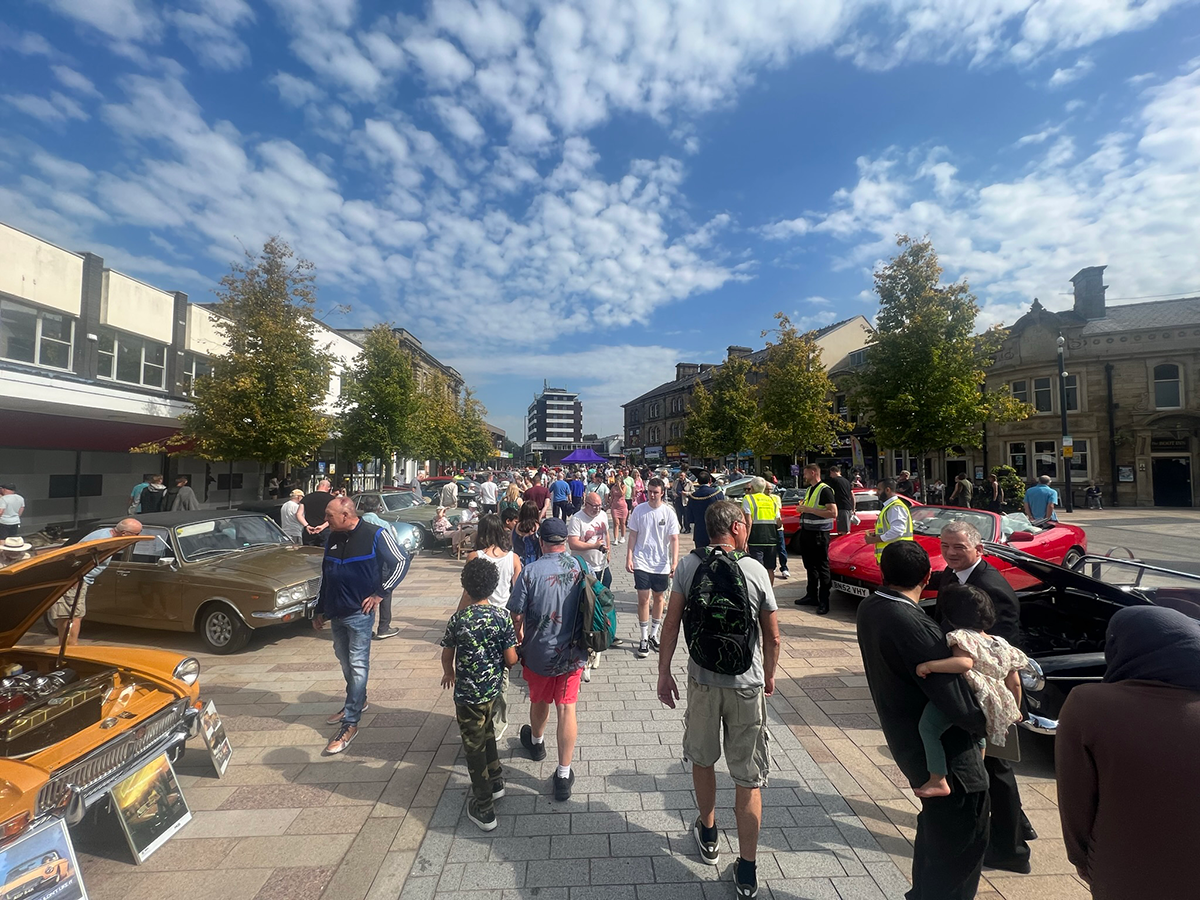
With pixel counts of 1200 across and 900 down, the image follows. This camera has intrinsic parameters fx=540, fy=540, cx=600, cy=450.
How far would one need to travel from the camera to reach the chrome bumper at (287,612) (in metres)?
5.85

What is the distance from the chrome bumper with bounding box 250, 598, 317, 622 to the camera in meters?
5.85

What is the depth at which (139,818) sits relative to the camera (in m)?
2.79

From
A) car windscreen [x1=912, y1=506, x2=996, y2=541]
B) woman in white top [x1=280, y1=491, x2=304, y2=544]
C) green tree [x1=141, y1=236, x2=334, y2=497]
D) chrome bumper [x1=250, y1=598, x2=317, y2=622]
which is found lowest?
chrome bumper [x1=250, y1=598, x2=317, y2=622]

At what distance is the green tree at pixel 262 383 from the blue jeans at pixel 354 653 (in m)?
13.1

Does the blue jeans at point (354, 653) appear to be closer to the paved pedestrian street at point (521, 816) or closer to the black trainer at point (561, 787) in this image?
the paved pedestrian street at point (521, 816)

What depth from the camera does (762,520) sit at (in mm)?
7035

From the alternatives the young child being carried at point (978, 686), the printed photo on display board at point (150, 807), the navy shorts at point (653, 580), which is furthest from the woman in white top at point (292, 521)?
the young child being carried at point (978, 686)

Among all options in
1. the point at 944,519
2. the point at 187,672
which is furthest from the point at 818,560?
the point at 187,672

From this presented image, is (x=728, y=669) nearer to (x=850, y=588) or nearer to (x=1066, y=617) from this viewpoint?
(x=1066, y=617)

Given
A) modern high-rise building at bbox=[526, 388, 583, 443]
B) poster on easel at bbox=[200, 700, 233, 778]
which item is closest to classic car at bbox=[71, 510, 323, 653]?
poster on easel at bbox=[200, 700, 233, 778]

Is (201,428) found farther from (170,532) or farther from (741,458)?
(741,458)

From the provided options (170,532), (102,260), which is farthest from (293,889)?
(102,260)

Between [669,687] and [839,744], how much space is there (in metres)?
2.06

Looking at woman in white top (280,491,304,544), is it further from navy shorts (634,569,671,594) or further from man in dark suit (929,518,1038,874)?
man in dark suit (929,518,1038,874)
